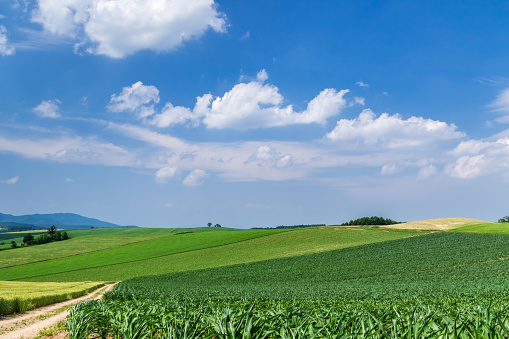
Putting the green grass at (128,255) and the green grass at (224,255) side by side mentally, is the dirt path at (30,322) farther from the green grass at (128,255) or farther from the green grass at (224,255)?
the green grass at (128,255)

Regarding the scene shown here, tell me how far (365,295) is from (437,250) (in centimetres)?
3748

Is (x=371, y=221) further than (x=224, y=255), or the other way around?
(x=371, y=221)

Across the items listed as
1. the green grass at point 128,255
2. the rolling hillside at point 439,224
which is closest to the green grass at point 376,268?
the rolling hillside at point 439,224

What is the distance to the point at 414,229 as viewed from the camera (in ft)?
269

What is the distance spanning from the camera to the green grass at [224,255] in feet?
197

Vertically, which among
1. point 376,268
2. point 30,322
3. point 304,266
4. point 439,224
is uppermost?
point 439,224

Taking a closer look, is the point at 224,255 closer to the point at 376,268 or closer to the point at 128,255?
the point at 128,255

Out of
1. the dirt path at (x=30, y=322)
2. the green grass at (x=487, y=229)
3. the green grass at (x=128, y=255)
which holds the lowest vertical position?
the green grass at (x=128, y=255)

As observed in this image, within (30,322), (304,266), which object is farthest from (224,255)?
(30,322)

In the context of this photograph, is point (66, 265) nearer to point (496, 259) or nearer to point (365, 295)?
point (365, 295)

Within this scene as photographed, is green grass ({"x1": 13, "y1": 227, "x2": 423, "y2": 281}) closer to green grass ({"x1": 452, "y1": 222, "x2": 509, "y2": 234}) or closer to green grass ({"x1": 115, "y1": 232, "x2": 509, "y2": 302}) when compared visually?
green grass ({"x1": 115, "y1": 232, "x2": 509, "y2": 302})

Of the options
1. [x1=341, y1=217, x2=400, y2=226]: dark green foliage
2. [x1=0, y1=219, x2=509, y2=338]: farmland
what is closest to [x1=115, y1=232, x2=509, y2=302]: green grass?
Result: [x1=0, y1=219, x2=509, y2=338]: farmland

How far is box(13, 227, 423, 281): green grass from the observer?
59.9 meters

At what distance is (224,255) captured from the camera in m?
67.4
